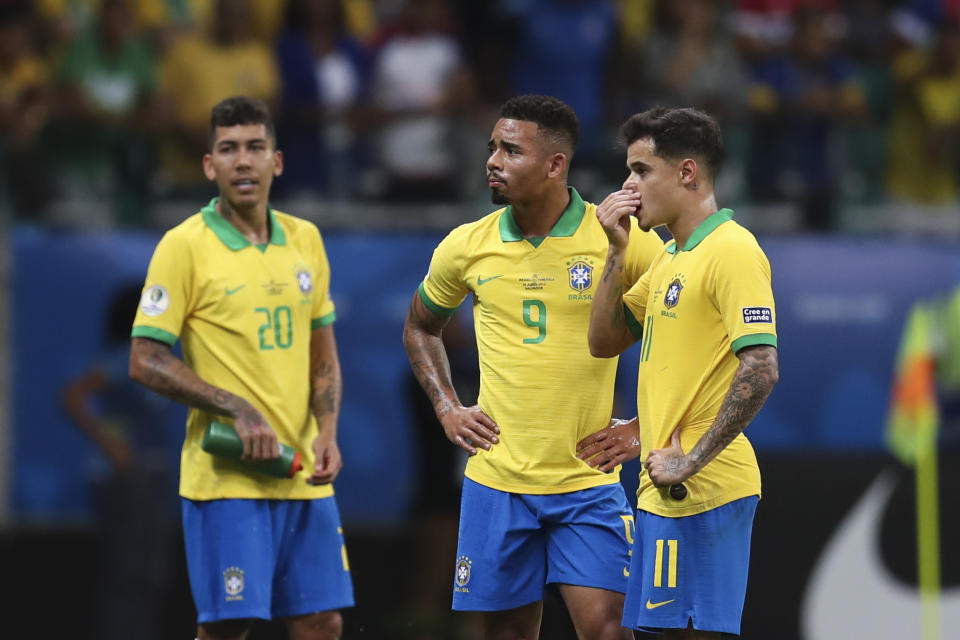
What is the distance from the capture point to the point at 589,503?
232 inches

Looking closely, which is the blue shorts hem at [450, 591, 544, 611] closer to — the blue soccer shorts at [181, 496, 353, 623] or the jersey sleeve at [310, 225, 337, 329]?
the blue soccer shorts at [181, 496, 353, 623]

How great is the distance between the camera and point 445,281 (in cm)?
620

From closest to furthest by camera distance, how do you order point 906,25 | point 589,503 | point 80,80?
point 589,503
point 80,80
point 906,25

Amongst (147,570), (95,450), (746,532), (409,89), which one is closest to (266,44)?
(409,89)

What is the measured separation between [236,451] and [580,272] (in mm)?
1627

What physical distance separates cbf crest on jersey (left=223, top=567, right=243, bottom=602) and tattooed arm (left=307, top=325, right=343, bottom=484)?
0.50 meters

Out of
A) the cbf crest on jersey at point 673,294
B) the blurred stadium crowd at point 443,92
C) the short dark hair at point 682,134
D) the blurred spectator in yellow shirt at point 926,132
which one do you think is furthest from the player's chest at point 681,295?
the blurred spectator in yellow shirt at point 926,132

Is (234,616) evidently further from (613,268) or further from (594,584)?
(613,268)

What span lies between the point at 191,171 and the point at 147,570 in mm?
2658

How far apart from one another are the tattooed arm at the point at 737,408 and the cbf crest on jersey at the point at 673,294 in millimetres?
337

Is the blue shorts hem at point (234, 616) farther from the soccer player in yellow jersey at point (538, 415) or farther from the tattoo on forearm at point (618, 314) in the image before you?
the tattoo on forearm at point (618, 314)

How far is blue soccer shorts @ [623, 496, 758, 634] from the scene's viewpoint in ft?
17.3

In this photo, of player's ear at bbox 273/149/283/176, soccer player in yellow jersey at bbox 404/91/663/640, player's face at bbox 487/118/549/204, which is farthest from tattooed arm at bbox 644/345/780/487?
player's ear at bbox 273/149/283/176

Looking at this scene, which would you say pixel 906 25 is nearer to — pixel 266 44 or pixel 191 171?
pixel 266 44
